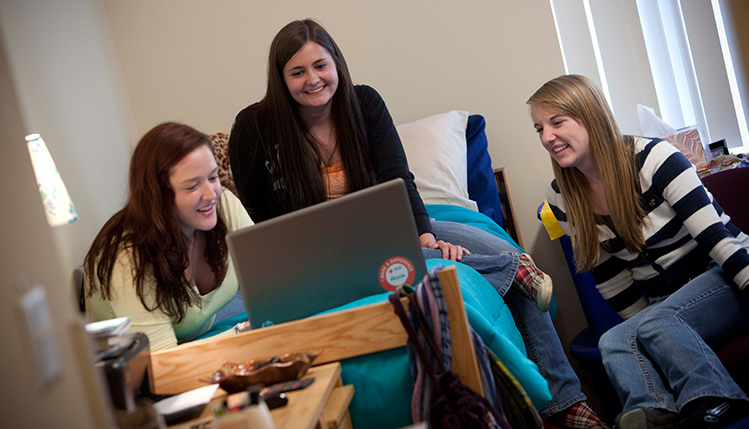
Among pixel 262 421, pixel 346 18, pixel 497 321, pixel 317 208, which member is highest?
pixel 346 18

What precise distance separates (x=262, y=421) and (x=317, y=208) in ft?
1.52

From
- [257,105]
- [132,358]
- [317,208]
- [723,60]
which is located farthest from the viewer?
[723,60]

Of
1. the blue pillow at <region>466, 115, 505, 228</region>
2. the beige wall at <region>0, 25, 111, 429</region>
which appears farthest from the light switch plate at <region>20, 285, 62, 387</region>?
the blue pillow at <region>466, 115, 505, 228</region>

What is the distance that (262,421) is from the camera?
67cm

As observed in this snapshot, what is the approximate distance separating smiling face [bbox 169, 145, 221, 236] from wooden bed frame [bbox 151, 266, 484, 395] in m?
0.45

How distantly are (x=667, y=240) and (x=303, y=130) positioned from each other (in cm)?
106

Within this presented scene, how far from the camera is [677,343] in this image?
1.30 m

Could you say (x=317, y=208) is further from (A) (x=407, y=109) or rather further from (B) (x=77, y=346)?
(A) (x=407, y=109)

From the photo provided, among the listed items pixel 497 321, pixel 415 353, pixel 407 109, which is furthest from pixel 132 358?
pixel 407 109

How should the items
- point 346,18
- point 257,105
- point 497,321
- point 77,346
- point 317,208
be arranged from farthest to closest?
point 346,18 < point 257,105 < point 497,321 < point 317,208 < point 77,346

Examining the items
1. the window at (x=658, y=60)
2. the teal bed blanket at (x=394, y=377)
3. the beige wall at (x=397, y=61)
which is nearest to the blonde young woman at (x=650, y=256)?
the teal bed blanket at (x=394, y=377)

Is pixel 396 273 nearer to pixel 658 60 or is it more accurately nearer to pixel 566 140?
pixel 566 140

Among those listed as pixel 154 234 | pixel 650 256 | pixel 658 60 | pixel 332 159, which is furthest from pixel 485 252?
pixel 658 60

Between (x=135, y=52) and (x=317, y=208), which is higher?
(x=135, y=52)
